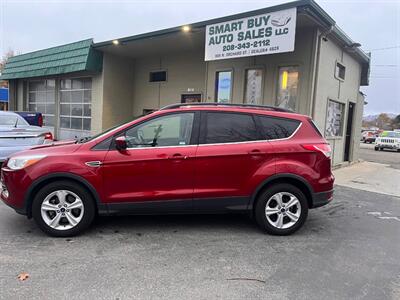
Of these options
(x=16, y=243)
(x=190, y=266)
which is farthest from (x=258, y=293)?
(x=16, y=243)

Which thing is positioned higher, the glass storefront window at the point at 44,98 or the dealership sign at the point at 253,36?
the dealership sign at the point at 253,36

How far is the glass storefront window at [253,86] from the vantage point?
1002 centimetres

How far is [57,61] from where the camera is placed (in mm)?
15312

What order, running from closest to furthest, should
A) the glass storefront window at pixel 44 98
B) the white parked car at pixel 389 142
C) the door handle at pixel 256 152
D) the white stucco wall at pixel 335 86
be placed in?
the door handle at pixel 256 152
the white stucco wall at pixel 335 86
the glass storefront window at pixel 44 98
the white parked car at pixel 389 142

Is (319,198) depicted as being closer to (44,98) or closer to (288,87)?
(288,87)

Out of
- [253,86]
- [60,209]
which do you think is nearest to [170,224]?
[60,209]

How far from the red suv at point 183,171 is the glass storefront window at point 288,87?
4.79 metres

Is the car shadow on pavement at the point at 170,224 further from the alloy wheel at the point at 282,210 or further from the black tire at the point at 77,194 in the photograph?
the alloy wheel at the point at 282,210

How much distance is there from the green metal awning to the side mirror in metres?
10.3

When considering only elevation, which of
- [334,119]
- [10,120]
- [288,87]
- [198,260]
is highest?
[288,87]

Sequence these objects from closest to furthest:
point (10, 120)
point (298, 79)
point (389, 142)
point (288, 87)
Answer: point (10, 120), point (298, 79), point (288, 87), point (389, 142)

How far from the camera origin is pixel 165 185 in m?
4.46

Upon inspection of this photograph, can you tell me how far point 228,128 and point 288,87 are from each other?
553 centimetres

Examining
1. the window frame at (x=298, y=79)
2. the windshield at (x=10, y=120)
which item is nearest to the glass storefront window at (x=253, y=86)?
the window frame at (x=298, y=79)
